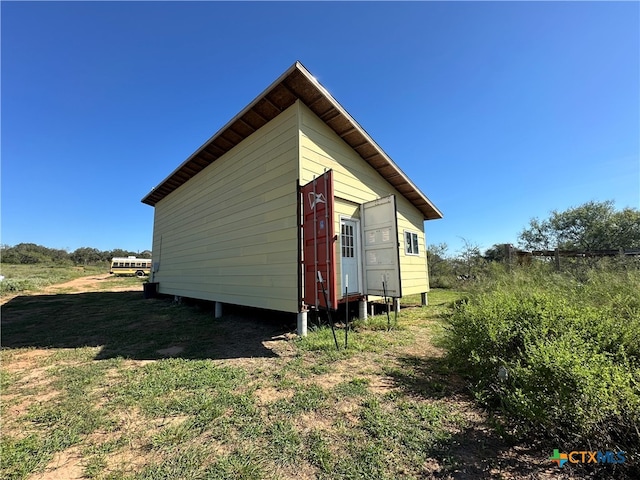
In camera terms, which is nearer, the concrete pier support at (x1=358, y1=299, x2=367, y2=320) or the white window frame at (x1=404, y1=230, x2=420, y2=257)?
the concrete pier support at (x1=358, y1=299, x2=367, y2=320)

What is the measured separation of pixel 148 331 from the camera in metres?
6.31

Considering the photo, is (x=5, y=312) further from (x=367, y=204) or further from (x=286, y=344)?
(x=367, y=204)

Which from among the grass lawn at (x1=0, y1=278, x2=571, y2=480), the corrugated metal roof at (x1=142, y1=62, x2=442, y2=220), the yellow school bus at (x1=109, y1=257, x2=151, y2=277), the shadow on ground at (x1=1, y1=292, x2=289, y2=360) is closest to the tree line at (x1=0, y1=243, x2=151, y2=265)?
the yellow school bus at (x1=109, y1=257, x2=151, y2=277)

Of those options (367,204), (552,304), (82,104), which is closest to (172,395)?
(552,304)

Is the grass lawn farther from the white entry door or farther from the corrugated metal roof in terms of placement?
the corrugated metal roof

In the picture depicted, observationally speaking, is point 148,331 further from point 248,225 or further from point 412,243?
point 412,243

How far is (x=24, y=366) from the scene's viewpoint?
13.9 feet

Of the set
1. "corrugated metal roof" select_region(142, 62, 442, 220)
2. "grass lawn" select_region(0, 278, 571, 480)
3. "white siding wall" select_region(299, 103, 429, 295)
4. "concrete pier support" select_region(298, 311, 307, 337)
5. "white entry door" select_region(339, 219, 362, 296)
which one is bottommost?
"grass lawn" select_region(0, 278, 571, 480)

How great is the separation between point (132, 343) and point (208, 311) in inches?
134

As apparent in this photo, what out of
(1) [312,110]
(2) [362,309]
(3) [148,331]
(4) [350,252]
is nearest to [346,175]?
(1) [312,110]

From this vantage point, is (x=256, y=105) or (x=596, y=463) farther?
(x=256, y=105)

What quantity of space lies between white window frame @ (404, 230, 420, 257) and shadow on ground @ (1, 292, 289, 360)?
4.85 meters

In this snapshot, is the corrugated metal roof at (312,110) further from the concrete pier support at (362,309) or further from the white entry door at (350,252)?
the concrete pier support at (362,309)

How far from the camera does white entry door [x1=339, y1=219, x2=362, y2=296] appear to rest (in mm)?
6422
